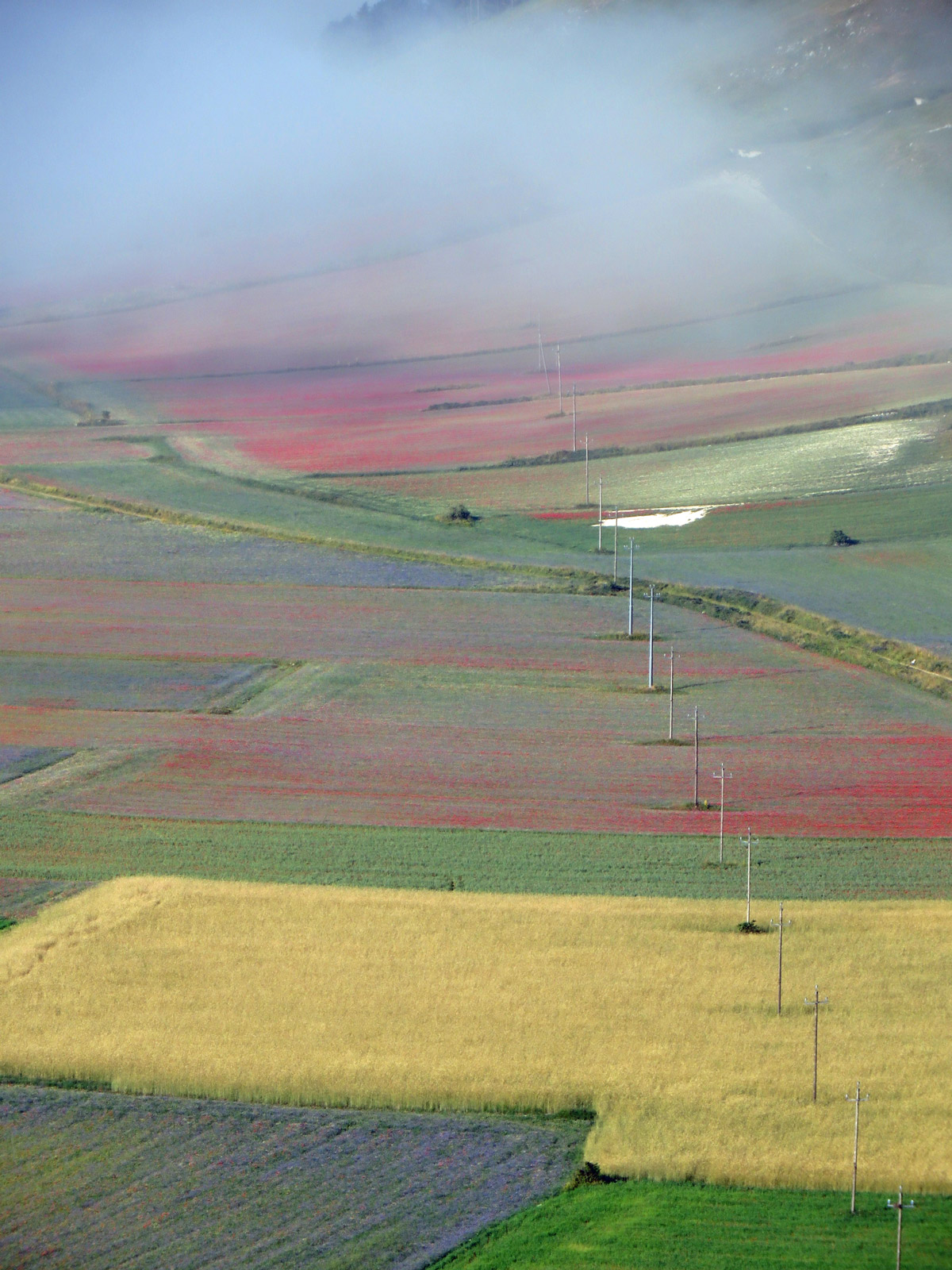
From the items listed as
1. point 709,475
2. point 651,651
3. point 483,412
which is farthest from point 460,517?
point 651,651

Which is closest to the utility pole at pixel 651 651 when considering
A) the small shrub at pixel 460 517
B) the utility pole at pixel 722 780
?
the utility pole at pixel 722 780

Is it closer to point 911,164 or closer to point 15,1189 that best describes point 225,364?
point 911,164

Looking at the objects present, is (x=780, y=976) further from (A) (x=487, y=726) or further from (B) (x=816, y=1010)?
(A) (x=487, y=726)

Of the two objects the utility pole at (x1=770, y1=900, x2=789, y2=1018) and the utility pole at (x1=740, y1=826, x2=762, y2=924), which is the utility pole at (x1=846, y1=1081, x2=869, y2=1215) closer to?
the utility pole at (x1=770, y1=900, x2=789, y2=1018)

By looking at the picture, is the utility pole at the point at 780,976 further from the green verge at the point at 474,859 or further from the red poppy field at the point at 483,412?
the red poppy field at the point at 483,412

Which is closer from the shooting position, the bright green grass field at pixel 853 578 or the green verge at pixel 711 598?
the green verge at pixel 711 598

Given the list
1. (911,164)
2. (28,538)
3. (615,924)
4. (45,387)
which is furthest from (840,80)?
(615,924)

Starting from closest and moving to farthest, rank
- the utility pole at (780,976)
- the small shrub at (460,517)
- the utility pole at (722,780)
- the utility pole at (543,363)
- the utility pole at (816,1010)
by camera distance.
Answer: the utility pole at (816,1010)
the utility pole at (780,976)
the utility pole at (722,780)
the small shrub at (460,517)
the utility pole at (543,363)

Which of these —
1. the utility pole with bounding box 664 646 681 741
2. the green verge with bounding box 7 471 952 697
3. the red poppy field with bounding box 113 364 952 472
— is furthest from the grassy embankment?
the red poppy field with bounding box 113 364 952 472
